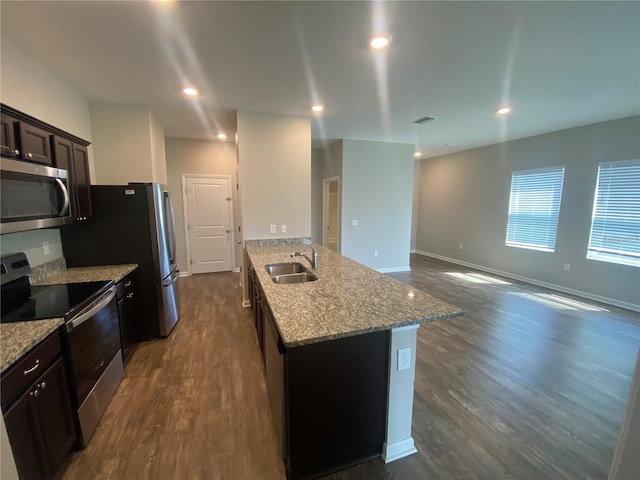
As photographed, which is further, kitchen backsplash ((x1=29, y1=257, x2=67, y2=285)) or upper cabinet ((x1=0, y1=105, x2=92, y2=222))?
kitchen backsplash ((x1=29, y1=257, x2=67, y2=285))

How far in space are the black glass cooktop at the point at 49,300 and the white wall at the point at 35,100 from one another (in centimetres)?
41

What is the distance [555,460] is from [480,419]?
41 cm

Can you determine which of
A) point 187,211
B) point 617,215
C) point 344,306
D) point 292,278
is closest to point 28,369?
point 344,306

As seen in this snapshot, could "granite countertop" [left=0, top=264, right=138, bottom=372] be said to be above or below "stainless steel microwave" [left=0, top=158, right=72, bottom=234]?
below

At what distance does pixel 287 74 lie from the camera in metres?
2.53

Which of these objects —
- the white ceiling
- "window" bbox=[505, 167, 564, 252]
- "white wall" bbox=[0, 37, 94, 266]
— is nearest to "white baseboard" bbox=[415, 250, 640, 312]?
"window" bbox=[505, 167, 564, 252]

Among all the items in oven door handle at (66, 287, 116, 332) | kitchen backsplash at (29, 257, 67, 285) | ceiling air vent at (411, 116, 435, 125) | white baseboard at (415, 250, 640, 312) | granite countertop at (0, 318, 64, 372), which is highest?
ceiling air vent at (411, 116, 435, 125)

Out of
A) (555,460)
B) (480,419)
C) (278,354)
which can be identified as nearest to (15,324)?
(278,354)

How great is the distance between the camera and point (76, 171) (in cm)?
235

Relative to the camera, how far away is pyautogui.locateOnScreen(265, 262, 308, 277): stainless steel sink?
2.71 meters

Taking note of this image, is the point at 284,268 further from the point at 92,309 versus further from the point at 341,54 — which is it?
the point at 341,54

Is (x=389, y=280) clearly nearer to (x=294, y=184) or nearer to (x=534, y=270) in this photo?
(x=294, y=184)

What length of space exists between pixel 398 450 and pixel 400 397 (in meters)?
0.36

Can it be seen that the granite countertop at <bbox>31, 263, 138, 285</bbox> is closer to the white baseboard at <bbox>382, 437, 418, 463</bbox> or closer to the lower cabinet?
the lower cabinet
